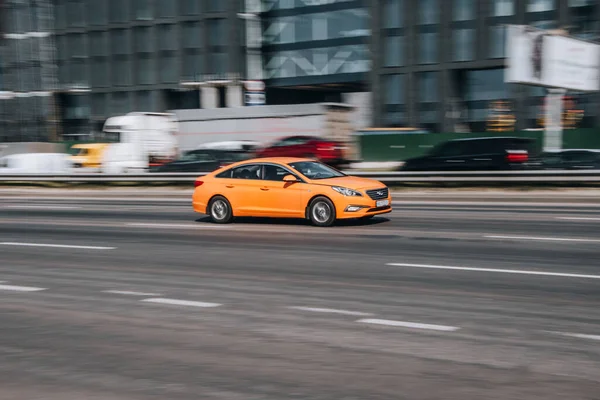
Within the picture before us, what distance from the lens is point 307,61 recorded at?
65.9 m

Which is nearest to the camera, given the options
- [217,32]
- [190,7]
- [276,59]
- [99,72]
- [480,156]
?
[480,156]

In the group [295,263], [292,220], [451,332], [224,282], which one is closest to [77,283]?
[224,282]

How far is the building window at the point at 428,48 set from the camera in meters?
58.2

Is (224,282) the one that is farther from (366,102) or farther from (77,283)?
(366,102)

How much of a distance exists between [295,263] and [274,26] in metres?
59.0

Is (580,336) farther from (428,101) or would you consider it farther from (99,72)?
(99,72)

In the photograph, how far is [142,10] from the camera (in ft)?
230

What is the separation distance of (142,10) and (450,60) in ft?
94.9

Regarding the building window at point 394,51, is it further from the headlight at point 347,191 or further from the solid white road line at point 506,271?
the solid white road line at point 506,271

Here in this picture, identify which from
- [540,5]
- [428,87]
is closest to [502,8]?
[540,5]

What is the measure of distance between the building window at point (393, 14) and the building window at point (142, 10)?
2204 cm

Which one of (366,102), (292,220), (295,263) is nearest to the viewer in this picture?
(295,263)

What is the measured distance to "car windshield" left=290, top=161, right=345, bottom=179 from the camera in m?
15.4

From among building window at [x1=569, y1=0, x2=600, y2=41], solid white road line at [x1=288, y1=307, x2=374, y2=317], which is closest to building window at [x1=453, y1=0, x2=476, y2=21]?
building window at [x1=569, y1=0, x2=600, y2=41]
